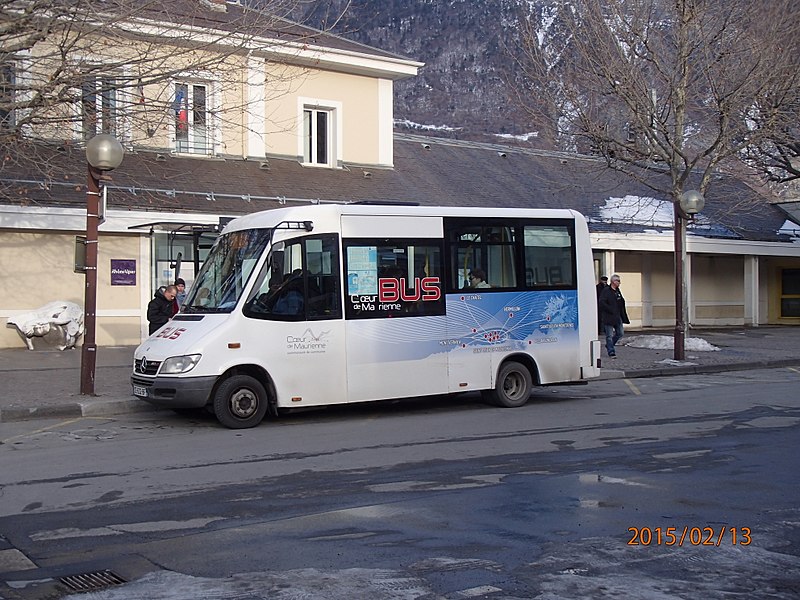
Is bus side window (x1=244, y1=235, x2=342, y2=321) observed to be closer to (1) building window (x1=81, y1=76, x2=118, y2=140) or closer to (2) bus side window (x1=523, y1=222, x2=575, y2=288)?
(2) bus side window (x1=523, y1=222, x2=575, y2=288)

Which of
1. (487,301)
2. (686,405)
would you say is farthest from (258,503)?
(686,405)

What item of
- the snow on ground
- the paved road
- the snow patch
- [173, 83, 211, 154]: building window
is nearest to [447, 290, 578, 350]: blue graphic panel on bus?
the paved road

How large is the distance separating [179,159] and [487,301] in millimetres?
11556

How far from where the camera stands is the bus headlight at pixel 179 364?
1176 centimetres

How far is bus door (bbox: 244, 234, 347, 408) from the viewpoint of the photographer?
1221 centimetres

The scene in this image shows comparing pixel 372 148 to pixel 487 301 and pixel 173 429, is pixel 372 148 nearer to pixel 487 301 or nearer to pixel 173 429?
pixel 487 301

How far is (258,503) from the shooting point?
7.83m

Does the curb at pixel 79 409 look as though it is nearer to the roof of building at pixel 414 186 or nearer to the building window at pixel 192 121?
the roof of building at pixel 414 186

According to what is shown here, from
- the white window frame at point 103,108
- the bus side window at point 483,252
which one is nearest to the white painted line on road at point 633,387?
the bus side window at point 483,252

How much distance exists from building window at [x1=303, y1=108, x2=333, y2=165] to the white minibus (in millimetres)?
11888

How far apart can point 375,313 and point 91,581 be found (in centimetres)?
748

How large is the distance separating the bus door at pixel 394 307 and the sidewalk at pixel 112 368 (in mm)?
3498
